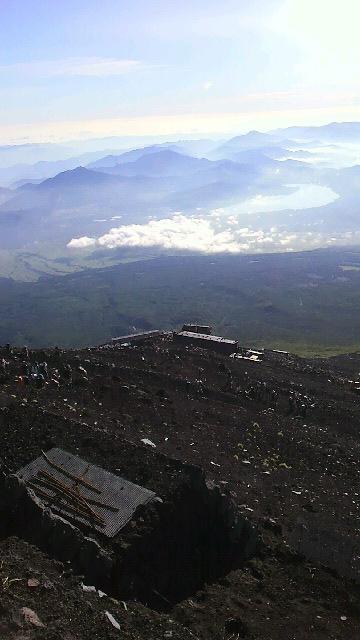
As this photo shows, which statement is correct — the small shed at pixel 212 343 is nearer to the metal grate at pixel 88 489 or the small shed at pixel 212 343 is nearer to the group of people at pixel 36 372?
the group of people at pixel 36 372

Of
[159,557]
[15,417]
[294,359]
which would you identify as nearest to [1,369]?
[15,417]

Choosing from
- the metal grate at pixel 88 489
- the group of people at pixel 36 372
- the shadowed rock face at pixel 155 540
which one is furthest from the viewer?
the group of people at pixel 36 372

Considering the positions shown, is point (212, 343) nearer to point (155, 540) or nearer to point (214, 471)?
point (214, 471)

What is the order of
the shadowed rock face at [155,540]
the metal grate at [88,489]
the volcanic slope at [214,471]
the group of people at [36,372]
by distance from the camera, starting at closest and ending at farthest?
the volcanic slope at [214,471], the shadowed rock face at [155,540], the metal grate at [88,489], the group of people at [36,372]

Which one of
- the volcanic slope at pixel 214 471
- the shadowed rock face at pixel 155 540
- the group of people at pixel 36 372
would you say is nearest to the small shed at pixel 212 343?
the volcanic slope at pixel 214 471

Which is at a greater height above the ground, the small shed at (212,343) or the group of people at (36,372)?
the group of people at (36,372)

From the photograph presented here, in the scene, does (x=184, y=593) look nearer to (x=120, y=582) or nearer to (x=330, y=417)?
(x=120, y=582)
